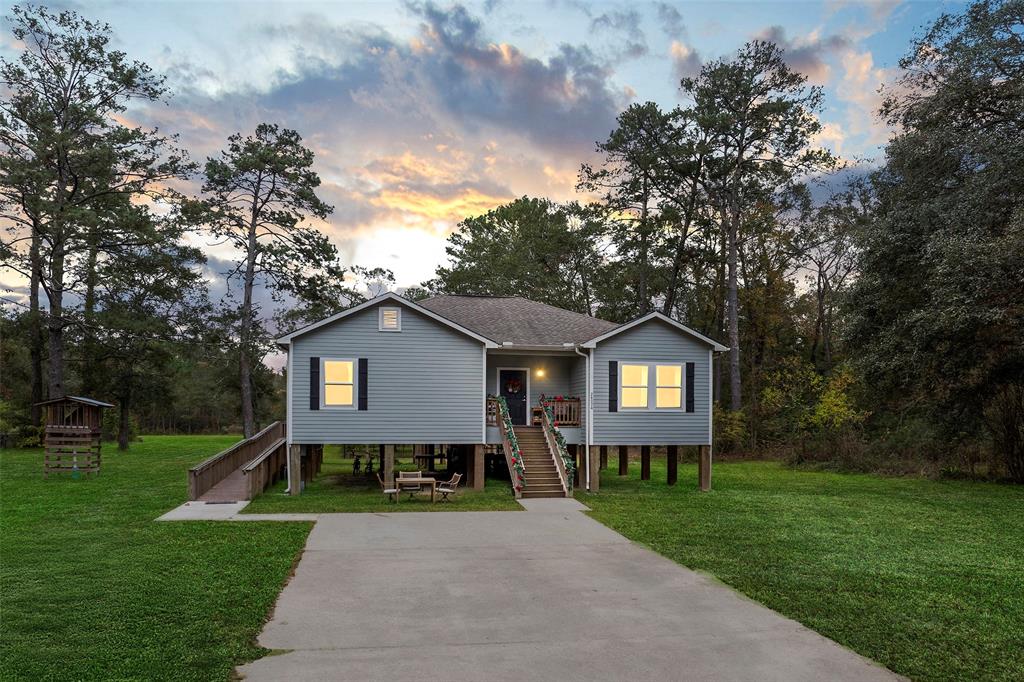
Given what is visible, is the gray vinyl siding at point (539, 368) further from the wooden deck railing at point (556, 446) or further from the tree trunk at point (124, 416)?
the tree trunk at point (124, 416)

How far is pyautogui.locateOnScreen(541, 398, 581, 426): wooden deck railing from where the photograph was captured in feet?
63.8

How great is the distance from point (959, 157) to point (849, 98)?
6.98m

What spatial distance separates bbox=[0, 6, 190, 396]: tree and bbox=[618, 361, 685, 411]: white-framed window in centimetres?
1987

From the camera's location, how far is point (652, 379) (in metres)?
18.9

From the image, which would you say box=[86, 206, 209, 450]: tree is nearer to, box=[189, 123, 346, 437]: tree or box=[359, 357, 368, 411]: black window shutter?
box=[189, 123, 346, 437]: tree

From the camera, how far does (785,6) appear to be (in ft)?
55.8

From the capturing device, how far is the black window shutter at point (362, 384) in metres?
17.6

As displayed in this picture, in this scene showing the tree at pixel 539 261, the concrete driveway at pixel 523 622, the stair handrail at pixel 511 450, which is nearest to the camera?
the concrete driveway at pixel 523 622

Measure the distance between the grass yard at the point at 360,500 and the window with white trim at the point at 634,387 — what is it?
159 inches

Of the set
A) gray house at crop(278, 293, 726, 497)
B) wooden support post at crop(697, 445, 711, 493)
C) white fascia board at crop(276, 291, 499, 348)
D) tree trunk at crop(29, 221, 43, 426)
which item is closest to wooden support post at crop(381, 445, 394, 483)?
gray house at crop(278, 293, 726, 497)

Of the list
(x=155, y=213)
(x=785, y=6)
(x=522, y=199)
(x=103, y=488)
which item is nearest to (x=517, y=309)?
(x=785, y=6)

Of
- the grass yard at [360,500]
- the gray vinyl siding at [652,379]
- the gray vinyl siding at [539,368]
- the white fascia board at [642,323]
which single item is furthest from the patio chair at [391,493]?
the white fascia board at [642,323]

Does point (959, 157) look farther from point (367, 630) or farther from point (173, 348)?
point (173, 348)

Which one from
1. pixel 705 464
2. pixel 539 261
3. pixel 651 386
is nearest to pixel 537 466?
pixel 651 386
